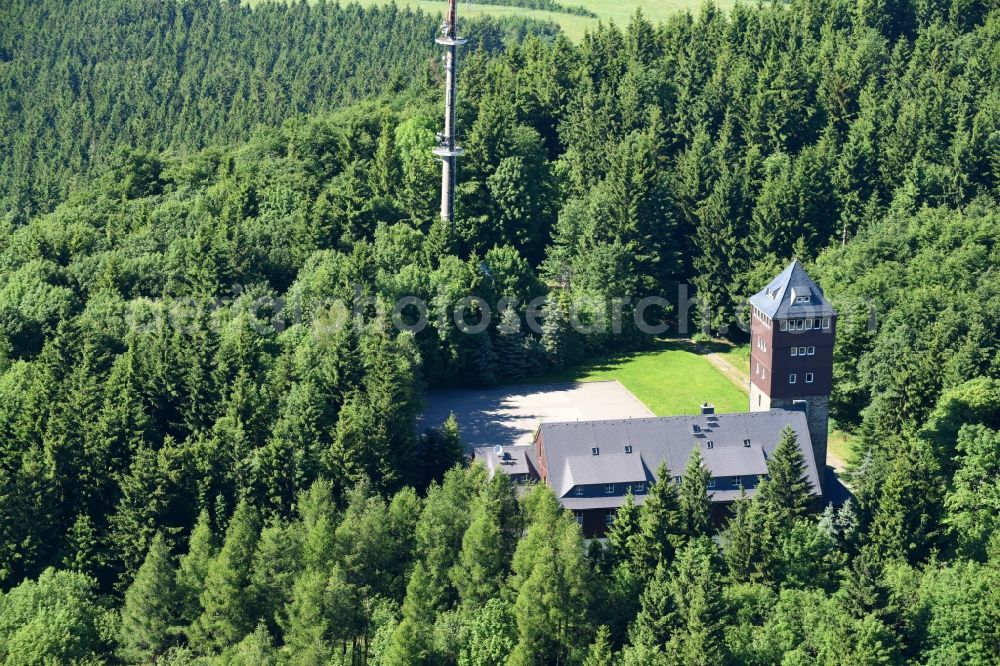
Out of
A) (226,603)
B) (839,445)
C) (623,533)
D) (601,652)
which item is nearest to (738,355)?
(839,445)

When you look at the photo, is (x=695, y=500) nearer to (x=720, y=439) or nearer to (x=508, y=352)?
(x=720, y=439)

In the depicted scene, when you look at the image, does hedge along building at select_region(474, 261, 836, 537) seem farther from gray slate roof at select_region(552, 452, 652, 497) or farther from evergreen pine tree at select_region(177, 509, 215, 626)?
evergreen pine tree at select_region(177, 509, 215, 626)

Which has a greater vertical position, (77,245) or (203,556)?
(77,245)

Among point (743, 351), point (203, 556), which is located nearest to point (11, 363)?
point (203, 556)

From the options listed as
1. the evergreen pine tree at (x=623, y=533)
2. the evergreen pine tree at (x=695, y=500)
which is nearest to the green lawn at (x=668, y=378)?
the evergreen pine tree at (x=695, y=500)

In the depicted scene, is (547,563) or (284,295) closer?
(547,563)

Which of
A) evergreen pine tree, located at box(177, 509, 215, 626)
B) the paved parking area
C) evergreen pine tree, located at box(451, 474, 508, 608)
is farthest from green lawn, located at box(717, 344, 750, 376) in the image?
evergreen pine tree, located at box(177, 509, 215, 626)

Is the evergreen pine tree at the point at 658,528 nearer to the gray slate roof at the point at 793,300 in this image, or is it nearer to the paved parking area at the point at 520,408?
the gray slate roof at the point at 793,300

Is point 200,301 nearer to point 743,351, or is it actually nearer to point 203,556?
point 203,556
